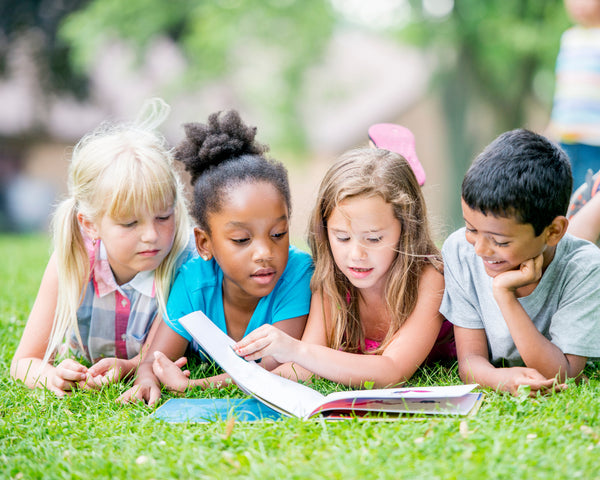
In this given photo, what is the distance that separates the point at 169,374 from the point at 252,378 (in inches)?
19.9

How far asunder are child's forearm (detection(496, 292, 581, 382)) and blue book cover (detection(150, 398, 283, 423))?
41.8 inches

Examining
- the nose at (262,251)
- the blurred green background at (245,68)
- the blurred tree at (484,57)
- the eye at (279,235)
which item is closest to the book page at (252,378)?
the nose at (262,251)

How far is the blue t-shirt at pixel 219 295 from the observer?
134 inches

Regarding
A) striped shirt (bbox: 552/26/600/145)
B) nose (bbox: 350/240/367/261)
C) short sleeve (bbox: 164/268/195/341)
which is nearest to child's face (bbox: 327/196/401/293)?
nose (bbox: 350/240/367/261)

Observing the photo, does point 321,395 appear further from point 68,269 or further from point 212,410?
point 68,269

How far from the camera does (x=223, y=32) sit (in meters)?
14.9

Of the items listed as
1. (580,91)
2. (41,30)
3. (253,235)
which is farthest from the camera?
(41,30)

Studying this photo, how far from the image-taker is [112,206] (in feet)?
11.0

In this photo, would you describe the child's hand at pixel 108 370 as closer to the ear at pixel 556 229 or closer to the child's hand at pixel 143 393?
the child's hand at pixel 143 393

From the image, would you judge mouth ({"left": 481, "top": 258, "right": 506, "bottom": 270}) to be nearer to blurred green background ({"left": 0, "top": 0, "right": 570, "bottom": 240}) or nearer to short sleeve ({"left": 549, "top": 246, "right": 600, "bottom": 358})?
short sleeve ({"left": 549, "top": 246, "right": 600, "bottom": 358})

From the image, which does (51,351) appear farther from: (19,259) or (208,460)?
(19,259)

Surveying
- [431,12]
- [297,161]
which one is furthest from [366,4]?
[297,161]

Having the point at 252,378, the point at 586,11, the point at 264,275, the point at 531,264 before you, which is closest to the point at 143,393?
the point at 252,378

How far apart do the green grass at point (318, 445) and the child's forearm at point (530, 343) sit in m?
0.13
